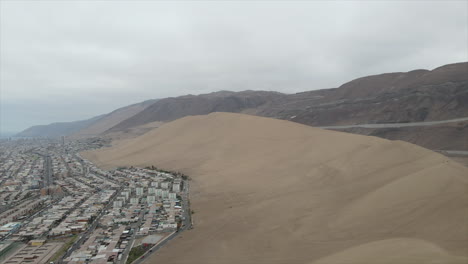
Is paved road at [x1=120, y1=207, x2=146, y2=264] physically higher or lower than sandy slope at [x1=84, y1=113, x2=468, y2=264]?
lower

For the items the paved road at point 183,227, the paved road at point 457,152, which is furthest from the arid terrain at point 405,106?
the paved road at point 183,227

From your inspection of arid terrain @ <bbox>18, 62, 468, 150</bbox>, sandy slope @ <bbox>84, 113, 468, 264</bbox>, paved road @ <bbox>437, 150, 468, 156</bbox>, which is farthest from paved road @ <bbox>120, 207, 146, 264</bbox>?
arid terrain @ <bbox>18, 62, 468, 150</bbox>

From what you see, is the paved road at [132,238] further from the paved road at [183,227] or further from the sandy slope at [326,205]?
the sandy slope at [326,205]

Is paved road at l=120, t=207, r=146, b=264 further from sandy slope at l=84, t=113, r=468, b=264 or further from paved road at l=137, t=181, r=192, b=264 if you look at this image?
sandy slope at l=84, t=113, r=468, b=264

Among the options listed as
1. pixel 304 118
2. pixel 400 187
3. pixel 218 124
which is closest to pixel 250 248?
pixel 400 187

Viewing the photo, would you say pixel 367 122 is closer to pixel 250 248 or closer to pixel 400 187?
pixel 400 187

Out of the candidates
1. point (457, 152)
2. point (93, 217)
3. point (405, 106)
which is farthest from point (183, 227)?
point (405, 106)
